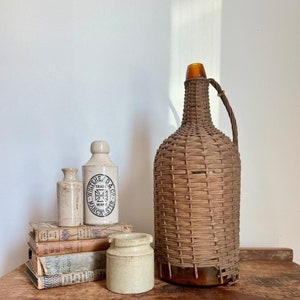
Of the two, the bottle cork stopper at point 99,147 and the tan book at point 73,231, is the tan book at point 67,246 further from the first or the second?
the bottle cork stopper at point 99,147

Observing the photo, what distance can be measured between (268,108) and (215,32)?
263 mm

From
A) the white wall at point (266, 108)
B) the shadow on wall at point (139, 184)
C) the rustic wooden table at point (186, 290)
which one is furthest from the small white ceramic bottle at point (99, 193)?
the white wall at point (266, 108)

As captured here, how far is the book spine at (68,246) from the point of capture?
65cm

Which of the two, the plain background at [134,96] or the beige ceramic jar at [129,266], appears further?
the plain background at [134,96]

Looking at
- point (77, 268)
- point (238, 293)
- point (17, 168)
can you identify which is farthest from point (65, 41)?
point (238, 293)

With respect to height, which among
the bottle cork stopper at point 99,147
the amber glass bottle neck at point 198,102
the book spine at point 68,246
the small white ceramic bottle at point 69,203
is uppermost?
the amber glass bottle neck at point 198,102

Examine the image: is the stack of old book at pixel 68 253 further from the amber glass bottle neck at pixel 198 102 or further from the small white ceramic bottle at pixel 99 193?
the amber glass bottle neck at pixel 198 102

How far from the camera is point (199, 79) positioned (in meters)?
0.71

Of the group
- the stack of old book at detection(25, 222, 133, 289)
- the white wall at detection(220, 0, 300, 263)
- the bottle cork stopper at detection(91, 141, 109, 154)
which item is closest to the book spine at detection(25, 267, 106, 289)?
the stack of old book at detection(25, 222, 133, 289)

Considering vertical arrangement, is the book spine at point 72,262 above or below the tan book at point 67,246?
below

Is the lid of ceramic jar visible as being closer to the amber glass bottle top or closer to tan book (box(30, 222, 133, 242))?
tan book (box(30, 222, 133, 242))

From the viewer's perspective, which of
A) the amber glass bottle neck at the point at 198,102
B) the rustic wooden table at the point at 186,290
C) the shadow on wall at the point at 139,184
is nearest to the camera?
the rustic wooden table at the point at 186,290

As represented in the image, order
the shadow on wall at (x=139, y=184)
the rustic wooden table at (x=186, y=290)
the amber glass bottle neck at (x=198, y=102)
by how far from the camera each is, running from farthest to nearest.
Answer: the shadow on wall at (x=139, y=184)
the amber glass bottle neck at (x=198, y=102)
the rustic wooden table at (x=186, y=290)

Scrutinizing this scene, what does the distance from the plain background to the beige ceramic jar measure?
33 centimetres
